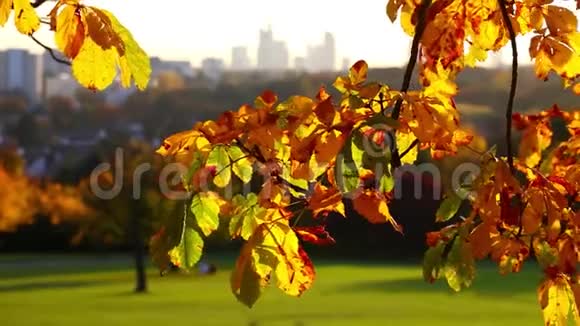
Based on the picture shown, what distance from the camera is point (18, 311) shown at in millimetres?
24438

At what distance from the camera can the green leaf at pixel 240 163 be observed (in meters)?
1.93

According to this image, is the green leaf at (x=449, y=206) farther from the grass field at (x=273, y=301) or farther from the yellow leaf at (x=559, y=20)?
the grass field at (x=273, y=301)

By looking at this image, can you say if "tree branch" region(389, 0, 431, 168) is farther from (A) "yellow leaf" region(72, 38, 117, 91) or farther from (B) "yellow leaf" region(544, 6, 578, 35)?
(A) "yellow leaf" region(72, 38, 117, 91)

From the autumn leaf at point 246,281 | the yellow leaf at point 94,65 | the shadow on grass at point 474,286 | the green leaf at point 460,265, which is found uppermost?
the yellow leaf at point 94,65

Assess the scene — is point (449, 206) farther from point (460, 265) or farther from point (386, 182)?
point (386, 182)

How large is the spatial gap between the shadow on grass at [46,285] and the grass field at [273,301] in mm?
29

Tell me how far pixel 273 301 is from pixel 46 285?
8765mm

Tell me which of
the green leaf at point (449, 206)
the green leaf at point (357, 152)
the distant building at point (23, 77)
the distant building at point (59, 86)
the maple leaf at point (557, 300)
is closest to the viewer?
the green leaf at point (357, 152)

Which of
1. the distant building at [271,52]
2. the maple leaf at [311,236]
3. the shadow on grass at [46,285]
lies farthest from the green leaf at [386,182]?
the shadow on grass at [46,285]

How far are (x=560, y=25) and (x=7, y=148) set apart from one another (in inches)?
1632

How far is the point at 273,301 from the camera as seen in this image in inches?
975

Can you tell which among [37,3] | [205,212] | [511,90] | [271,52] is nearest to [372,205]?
[205,212]

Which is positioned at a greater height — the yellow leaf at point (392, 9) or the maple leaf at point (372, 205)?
the yellow leaf at point (392, 9)

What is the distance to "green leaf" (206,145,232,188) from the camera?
1.90m
